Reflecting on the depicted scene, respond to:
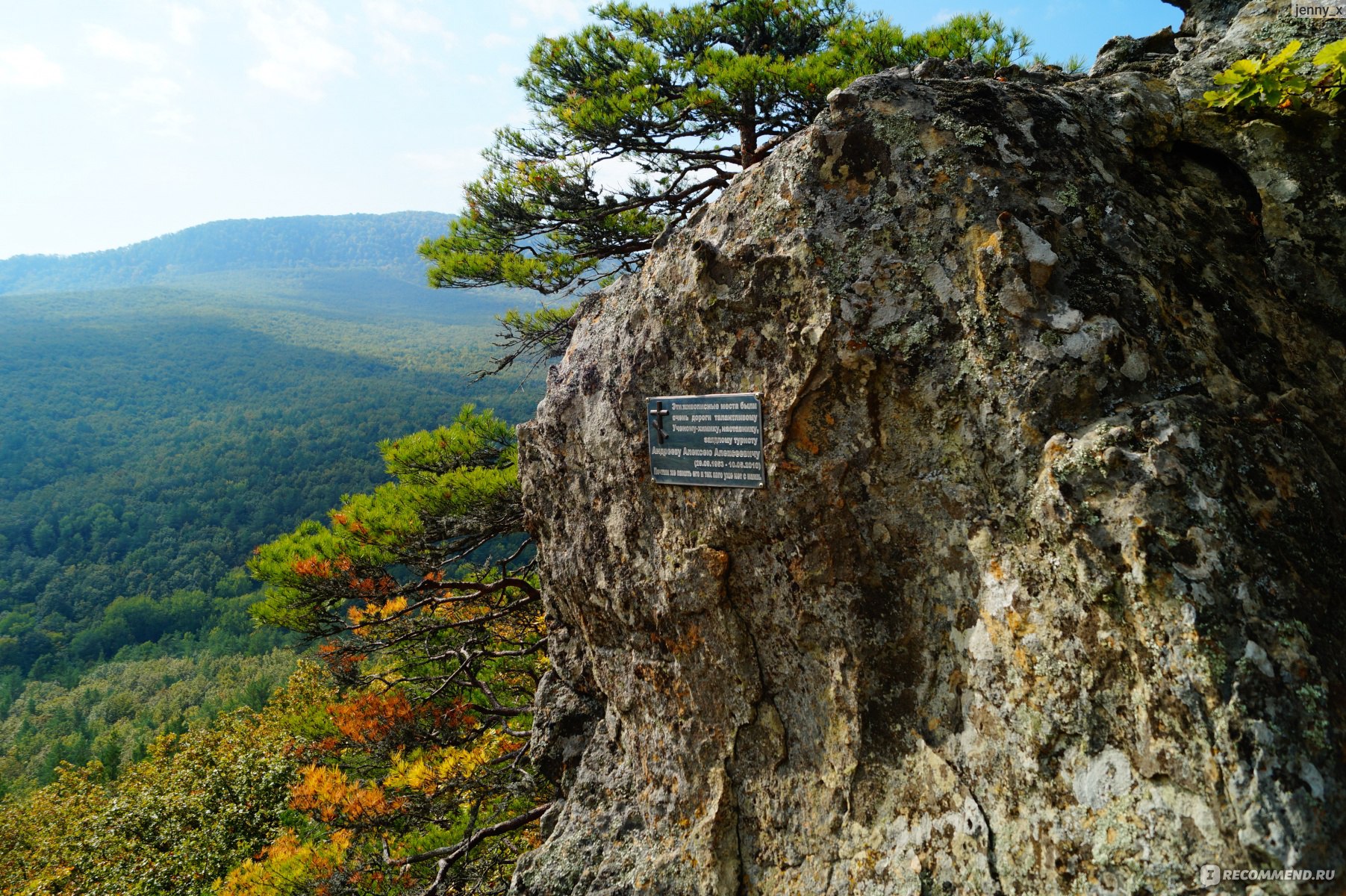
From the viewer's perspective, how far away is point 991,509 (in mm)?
2018

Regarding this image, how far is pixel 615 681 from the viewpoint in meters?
3.15

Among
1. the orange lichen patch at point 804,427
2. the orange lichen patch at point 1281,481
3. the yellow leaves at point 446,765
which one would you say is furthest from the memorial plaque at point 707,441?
the yellow leaves at point 446,765

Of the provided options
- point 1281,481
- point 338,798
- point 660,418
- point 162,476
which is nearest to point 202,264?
point 162,476

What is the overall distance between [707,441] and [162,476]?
80.1 meters

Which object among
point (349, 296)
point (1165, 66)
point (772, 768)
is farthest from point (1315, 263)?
point (349, 296)

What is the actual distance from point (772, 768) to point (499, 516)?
3.69 m

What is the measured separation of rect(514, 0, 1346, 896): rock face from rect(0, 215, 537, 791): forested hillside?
9789 millimetres

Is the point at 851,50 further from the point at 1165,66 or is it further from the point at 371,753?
the point at 371,753

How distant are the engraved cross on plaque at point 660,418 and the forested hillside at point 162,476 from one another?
9.57m

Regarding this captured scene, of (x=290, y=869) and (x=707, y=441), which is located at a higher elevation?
A: (x=707, y=441)

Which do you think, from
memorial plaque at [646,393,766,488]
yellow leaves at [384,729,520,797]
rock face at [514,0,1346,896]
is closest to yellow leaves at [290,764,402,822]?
yellow leaves at [384,729,520,797]

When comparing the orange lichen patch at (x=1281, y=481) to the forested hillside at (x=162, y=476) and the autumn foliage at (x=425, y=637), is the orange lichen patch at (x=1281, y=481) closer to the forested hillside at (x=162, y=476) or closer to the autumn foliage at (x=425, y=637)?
the autumn foliage at (x=425, y=637)

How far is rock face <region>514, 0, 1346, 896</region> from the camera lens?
5.19 feet

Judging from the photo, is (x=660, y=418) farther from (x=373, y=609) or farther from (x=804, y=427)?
(x=373, y=609)
